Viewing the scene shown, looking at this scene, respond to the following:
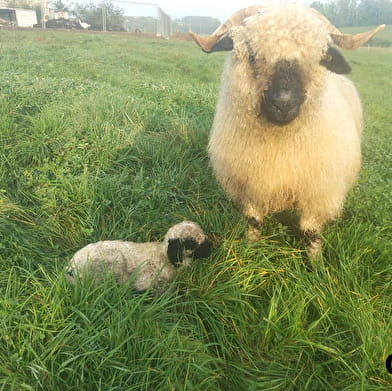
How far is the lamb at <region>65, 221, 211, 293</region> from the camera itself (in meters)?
2.41

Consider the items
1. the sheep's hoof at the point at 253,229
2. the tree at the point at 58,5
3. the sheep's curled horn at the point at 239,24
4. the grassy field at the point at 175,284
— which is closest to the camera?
the grassy field at the point at 175,284

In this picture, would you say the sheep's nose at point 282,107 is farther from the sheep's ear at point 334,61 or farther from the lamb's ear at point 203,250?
the lamb's ear at point 203,250

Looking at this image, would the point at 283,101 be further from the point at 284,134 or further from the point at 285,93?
the point at 284,134

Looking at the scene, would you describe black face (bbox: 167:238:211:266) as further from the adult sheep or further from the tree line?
the tree line

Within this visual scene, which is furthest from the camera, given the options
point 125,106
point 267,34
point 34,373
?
point 125,106

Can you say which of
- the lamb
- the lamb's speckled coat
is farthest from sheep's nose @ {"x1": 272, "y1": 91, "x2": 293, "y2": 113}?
the lamb

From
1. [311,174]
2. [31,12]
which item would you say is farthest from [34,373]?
[31,12]

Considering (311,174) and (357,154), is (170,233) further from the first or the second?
(357,154)

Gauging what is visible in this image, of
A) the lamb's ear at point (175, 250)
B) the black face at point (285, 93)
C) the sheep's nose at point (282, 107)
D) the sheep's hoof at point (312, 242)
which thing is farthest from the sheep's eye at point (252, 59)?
the sheep's hoof at point (312, 242)

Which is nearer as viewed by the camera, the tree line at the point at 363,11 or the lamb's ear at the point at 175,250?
the lamb's ear at the point at 175,250

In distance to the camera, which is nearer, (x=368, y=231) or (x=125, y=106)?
(x=368, y=231)

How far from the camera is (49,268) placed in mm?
2676

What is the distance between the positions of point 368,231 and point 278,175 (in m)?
0.86

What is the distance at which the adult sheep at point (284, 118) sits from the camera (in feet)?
7.22
